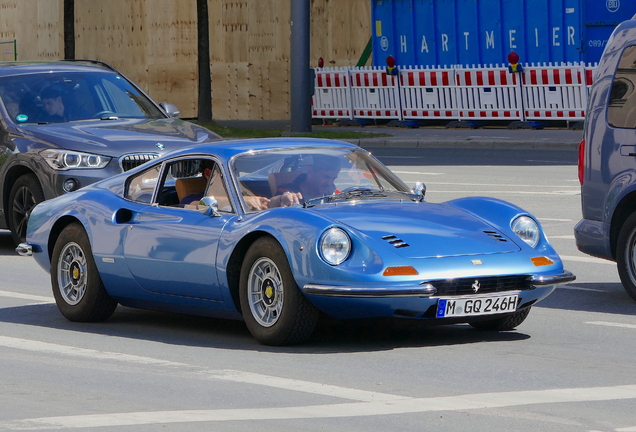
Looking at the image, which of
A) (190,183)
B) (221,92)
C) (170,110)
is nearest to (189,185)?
(190,183)

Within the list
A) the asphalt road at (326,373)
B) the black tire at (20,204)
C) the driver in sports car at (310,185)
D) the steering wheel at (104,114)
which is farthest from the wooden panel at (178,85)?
the driver in sports car at (310,185)

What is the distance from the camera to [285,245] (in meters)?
7.48

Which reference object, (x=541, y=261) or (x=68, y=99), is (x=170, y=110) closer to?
(x=68, y=99)

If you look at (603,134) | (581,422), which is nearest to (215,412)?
(581,422)

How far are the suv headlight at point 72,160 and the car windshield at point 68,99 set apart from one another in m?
0.85

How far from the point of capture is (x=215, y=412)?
19.8ft

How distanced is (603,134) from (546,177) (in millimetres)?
9503

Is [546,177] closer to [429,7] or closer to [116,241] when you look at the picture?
[116,241]

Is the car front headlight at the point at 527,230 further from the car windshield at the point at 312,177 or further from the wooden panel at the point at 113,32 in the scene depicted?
the wooden panel at the point at 113,32

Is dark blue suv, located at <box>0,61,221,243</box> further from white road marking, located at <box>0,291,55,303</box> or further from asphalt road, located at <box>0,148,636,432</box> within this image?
asphalt road, located at <box>0,148,636,432</box>

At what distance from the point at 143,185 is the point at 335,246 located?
6.60 ft

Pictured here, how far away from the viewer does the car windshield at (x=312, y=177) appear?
818 cm

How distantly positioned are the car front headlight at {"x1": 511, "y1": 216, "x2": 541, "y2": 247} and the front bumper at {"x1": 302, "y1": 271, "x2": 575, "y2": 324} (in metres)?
0.51

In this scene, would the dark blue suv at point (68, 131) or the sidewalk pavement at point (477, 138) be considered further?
the sidewalk pavement at point (477, 138)
